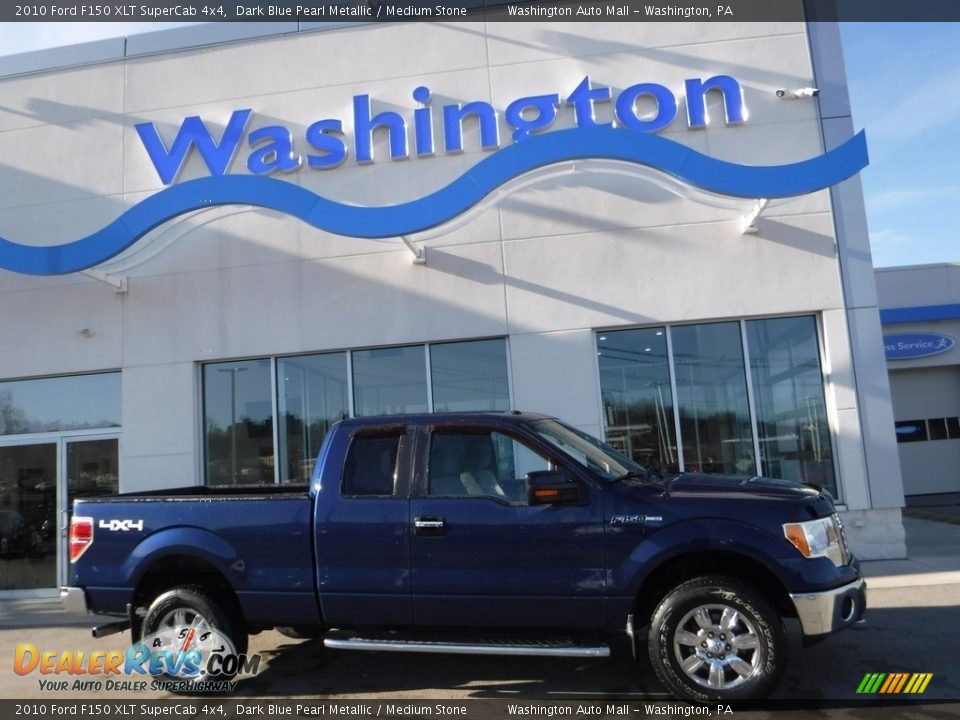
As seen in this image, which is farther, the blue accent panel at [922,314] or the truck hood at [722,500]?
the blue accent panel at [922,314]

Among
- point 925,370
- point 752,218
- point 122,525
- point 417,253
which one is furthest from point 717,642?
point 925,370

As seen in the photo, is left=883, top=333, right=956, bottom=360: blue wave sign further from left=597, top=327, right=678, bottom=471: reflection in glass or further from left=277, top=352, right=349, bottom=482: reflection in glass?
left=277, top=352, right=349, bottom=482: reflection in glass

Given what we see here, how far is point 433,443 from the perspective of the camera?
572 centimetres

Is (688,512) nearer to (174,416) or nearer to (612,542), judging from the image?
(612,542)

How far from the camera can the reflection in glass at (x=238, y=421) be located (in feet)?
36.2

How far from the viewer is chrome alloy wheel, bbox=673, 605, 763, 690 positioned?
195 inches

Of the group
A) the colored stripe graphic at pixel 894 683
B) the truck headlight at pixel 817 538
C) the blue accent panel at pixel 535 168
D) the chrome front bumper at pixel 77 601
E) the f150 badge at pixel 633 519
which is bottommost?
the colored stripe graphic at pixel 894 683

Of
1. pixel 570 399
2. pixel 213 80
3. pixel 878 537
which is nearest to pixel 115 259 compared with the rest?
pixel 213 80

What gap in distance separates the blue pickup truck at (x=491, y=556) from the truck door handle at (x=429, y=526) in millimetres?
14

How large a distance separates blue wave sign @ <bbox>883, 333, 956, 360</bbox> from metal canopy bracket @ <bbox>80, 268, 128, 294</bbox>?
16022 millimetres

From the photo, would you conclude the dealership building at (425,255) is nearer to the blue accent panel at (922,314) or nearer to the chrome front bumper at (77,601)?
the chrome front bumper at (77,601)

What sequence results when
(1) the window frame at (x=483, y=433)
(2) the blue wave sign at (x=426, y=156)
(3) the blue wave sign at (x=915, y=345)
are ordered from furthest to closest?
1. (3) the blue wave sign at (x=915, y=345)
2. (2) the blue wave sign at (x=426, y=156)
3. (1) the window frame at (x=483, y=433)

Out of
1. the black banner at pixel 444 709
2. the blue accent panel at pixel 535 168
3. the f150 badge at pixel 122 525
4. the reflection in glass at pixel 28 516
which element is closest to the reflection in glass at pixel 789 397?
the blue accent panel at pixel 535 168

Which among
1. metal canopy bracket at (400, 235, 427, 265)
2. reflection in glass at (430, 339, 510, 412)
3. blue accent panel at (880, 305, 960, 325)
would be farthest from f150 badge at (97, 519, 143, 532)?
blue accent panel at (880, 305, 960, 325)
